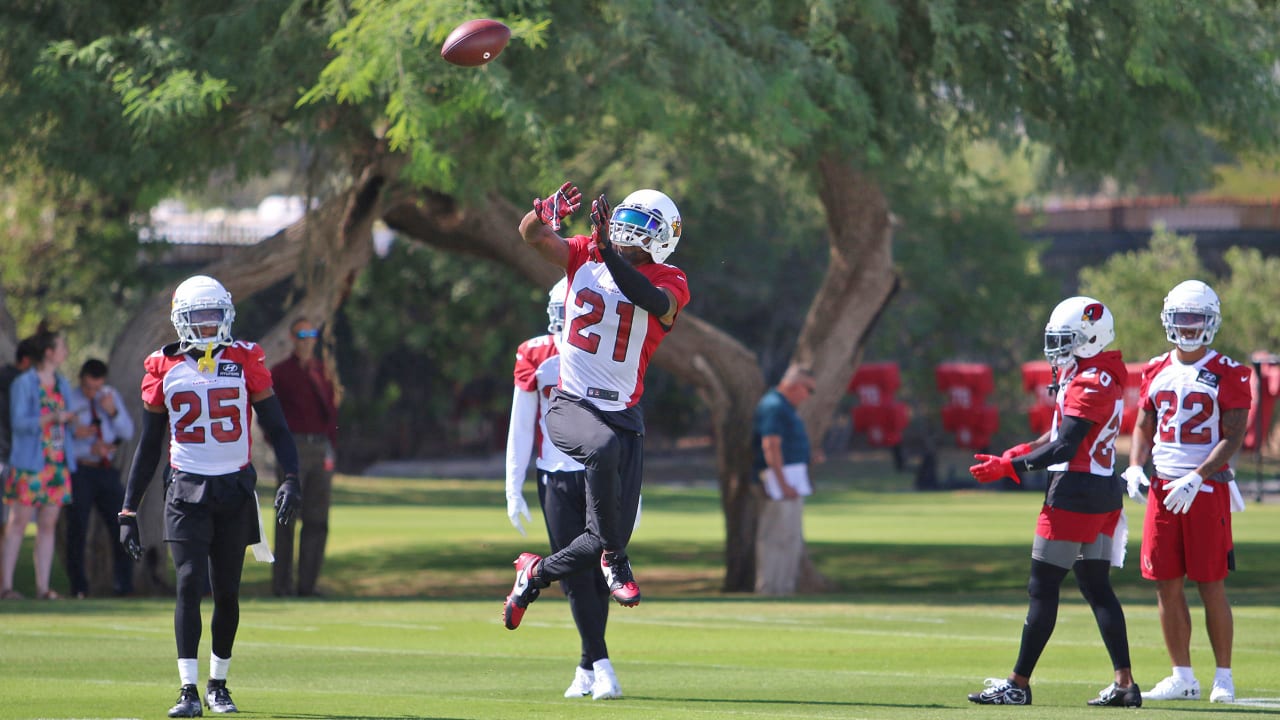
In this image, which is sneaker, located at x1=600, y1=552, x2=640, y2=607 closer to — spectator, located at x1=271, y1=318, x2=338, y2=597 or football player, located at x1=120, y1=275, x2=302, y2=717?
football player, located at x1=120, y1=275, x2=302, y2=717

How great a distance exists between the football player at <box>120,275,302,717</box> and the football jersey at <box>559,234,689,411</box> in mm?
1489

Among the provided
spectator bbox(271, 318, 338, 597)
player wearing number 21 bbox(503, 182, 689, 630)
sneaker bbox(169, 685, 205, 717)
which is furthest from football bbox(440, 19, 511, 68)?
spectator bbox(271, 318, 338, 597)

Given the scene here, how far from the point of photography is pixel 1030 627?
29.9 feet

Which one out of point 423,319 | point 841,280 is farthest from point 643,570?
point 423,319

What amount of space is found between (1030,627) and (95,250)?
1965 centimetres

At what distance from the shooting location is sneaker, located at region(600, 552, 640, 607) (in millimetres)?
8117

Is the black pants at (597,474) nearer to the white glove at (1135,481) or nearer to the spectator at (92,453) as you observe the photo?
the white glove at (1135,481)

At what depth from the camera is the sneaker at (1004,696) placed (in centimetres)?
906

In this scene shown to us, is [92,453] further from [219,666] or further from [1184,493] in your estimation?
[1184,493]

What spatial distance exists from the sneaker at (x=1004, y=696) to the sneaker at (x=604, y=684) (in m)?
1.83

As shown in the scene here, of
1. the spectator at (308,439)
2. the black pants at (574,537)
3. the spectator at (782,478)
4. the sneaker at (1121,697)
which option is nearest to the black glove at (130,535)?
the black pants at (574,537)

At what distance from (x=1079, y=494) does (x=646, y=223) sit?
2.74m

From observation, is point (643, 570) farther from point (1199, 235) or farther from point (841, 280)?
point (1199, 235)

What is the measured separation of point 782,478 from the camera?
691 inches
